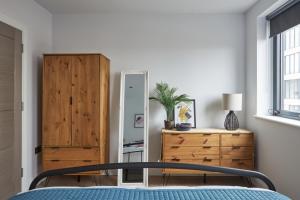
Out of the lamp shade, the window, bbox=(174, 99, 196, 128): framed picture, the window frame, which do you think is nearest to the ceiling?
the window

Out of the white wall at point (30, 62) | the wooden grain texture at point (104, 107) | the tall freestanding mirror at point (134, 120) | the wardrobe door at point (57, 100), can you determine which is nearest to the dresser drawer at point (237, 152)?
the tall freestanding mirror at point (134, 120)

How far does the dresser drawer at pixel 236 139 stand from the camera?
4.02 metres

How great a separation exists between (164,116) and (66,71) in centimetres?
159

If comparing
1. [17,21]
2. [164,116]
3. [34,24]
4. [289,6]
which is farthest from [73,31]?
[289,6]

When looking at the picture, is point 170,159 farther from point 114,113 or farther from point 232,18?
point 232,18

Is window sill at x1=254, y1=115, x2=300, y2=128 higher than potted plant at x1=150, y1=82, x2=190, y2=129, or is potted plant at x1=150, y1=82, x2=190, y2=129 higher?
potted plant at x1=150, y1=82, x2=190, y2=129

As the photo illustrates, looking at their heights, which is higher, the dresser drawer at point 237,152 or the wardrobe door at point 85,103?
the wardrobe door at point 85,103

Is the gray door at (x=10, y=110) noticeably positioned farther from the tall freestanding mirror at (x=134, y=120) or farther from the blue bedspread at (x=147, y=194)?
the blue bedspread at (x=147, y=194)

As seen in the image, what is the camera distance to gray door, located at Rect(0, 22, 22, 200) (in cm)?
311

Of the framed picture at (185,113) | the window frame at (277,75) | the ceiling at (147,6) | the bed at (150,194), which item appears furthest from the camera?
the framed picture at (185,113)

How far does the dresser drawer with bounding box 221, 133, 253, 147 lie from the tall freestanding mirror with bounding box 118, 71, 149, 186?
1.10m

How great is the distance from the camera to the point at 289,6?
3375 mm

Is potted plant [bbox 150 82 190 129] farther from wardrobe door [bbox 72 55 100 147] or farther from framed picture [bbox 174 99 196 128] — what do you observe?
wardrobe door [bbox 72 55 100 147]

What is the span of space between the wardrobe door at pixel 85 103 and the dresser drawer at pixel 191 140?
981 millimetres
